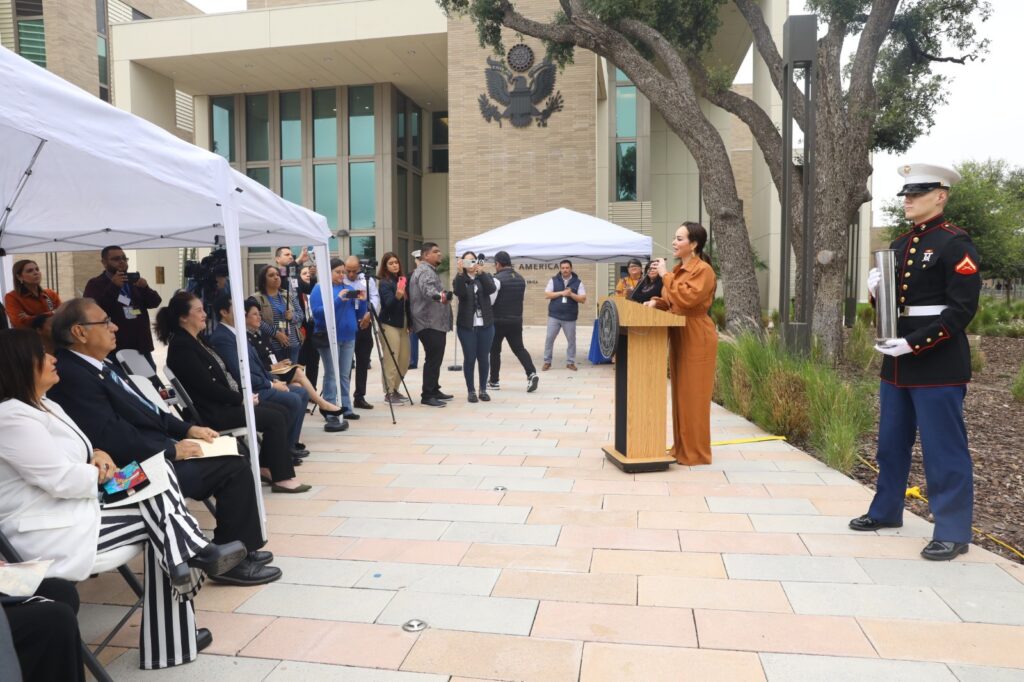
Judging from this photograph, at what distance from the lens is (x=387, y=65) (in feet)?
89.8

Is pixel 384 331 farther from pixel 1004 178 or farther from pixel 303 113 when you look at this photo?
pixel 1004 178

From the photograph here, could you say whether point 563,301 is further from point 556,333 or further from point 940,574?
point 940,574

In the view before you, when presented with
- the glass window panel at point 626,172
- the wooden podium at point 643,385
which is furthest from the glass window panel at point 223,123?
the wooden podium at point 643,385

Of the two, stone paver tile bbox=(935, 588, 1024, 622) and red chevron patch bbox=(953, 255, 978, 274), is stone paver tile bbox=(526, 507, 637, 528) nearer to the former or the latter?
stone paver tile bbox=(935, 588, 1024, 622)

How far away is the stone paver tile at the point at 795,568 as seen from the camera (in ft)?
11.8

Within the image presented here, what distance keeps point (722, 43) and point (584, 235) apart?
18.1 m

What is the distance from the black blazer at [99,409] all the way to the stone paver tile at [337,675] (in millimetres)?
1245

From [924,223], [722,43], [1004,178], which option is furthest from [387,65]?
[1004,178]

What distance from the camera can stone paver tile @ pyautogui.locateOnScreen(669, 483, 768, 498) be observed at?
16.6 ft

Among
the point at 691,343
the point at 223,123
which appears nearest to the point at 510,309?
the point at 691,343

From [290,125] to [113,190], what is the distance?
86.7ft

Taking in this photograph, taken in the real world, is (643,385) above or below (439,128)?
below

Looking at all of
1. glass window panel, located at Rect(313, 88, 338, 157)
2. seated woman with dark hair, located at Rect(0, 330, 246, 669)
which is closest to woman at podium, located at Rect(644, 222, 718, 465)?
seated woman with dark hair, located at Rect(0, 330, 246, 669)

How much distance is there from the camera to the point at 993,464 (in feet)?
19.5
